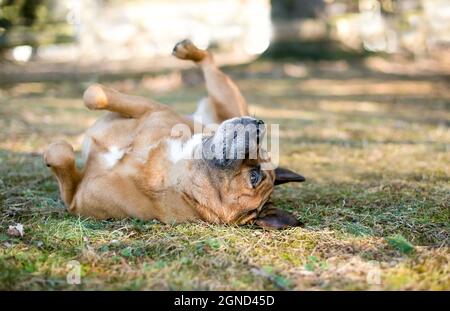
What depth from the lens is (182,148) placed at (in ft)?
14.1

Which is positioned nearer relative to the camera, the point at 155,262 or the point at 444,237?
the point at 155,262

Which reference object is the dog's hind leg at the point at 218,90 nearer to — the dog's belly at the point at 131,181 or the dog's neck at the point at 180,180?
the dog's belly at the point at 131,181

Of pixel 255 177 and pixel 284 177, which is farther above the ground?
pixel 284 177

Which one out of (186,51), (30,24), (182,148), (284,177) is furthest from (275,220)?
(30,24)

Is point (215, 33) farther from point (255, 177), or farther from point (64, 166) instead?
point (255, 177)

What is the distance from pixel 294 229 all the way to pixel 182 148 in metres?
1.05

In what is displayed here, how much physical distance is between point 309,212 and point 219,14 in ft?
69.0

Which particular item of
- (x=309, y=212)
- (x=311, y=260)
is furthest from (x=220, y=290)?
(x=309, y=212)

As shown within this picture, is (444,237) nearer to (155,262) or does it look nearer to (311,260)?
(311,260)

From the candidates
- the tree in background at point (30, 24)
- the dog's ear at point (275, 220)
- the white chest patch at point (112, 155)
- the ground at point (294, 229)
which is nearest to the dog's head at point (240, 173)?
the dog's ear at point (275, 220)

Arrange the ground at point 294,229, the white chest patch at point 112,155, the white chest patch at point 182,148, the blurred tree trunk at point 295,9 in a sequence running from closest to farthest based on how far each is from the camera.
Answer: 1. the ground at point 294,229
2. the white chest patch at point 182,148
3. the white chest patch at point 112,155
4. the blurred tree trunk at point 295,9

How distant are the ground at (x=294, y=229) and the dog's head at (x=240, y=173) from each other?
0.14 metres

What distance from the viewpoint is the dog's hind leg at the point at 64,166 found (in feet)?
13.9
